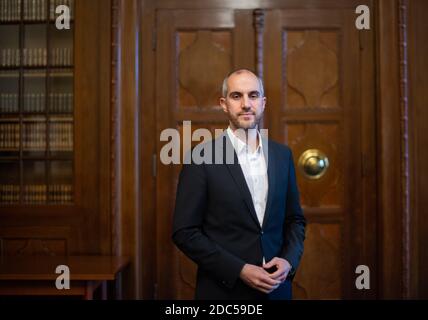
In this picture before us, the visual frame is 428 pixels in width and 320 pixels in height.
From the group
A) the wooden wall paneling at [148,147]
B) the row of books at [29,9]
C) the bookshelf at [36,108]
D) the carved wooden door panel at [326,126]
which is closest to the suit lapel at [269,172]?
the carved wooden door panel at [326,126]

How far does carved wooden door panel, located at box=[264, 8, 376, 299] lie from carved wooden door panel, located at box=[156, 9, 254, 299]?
0.23 metres

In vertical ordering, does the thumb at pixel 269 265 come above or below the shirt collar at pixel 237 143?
below

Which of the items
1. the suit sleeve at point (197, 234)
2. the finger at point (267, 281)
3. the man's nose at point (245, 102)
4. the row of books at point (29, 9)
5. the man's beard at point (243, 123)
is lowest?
the finger at point (267, 281)

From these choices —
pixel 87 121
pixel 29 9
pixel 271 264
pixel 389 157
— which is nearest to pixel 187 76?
pixel 87 121

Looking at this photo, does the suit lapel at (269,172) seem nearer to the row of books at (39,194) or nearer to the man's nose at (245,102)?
the man's nose at (245,102)

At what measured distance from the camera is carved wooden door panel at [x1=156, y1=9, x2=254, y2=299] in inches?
112

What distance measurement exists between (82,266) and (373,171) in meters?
1.84

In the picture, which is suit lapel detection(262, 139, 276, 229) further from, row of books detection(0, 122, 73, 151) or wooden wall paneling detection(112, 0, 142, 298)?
row of books detection(0, 122, 73, 151)

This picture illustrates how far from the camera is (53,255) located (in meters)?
2.79

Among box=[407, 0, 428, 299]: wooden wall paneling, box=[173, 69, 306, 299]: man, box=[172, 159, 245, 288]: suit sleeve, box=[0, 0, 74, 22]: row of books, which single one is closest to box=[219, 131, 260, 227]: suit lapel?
box=[173, 69, 306, 299]: man

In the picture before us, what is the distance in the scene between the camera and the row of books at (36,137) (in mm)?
2836

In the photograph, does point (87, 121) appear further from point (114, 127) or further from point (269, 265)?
point (269, 265)

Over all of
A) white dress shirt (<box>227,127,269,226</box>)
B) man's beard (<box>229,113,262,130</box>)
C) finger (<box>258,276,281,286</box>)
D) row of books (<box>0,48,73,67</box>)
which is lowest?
finger (<box>258,276,281,286</box>)
